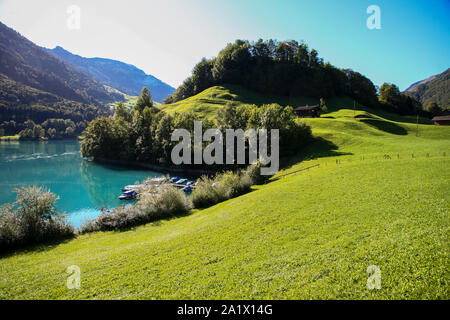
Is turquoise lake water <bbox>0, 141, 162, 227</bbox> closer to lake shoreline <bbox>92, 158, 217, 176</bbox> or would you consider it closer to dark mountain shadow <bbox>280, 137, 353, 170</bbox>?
lake shoreline <bbox>92, 158, 217, 176</bbox>

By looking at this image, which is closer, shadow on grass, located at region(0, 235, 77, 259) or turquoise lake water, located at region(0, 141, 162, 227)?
shadow on grass, located at region(0, 235, 77, 259)

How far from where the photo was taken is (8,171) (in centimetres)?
6247

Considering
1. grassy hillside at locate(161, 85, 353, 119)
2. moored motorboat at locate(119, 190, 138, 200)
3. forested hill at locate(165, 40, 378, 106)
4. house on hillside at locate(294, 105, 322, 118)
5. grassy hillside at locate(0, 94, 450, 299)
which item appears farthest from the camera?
forested hill at locate(165, 40, 378, 106)

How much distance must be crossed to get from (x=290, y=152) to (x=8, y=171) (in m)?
77.7

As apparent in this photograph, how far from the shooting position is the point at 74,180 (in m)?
57.3

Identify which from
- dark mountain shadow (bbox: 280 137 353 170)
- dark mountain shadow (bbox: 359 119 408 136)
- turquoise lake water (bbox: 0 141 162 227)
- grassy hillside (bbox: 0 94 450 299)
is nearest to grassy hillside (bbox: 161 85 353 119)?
dark mountain shadow (bbox: 359 119 408 136)

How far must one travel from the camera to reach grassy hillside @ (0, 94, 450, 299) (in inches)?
341

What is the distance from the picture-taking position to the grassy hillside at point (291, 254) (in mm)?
8672

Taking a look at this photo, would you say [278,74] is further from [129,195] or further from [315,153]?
A: [129,195]

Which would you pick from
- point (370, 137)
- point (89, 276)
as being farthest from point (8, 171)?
point (370, 137)

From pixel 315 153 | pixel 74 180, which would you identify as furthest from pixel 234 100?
pixel 74 180

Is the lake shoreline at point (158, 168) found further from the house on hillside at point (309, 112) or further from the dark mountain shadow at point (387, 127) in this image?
the dark mountain shadow at point (387, 127)

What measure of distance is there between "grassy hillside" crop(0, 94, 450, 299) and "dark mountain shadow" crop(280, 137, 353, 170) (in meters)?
21.4

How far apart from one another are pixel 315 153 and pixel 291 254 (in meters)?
40.4
